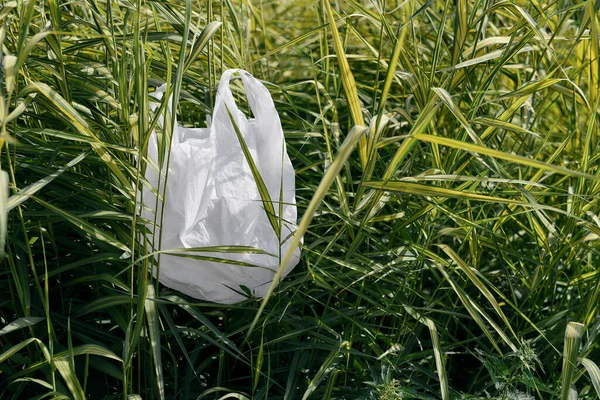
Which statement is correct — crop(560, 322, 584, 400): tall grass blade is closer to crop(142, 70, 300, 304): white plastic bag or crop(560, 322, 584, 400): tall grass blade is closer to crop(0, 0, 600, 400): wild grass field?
crop(0, 0, 600, 400): wild grass field

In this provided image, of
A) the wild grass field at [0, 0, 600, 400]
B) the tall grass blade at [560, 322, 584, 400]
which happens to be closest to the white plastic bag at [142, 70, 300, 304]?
the wild grass field at [0, 0, 600, 400]

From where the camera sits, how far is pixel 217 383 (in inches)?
43.0

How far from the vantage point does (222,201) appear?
3.66 ft

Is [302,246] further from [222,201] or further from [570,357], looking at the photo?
[570,357]

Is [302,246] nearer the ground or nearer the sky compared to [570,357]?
nearer the sky

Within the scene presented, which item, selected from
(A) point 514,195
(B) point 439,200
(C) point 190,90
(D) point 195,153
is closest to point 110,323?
(D) point 195,153

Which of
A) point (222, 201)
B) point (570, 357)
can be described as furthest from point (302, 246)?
point (570, 357)

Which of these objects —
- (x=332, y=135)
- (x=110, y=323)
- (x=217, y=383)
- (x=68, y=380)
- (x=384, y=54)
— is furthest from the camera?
(x=384, y=54)

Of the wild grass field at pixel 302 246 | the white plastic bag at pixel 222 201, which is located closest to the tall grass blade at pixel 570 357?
the wild grass field at pixel 302 246

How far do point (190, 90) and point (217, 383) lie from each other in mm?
565

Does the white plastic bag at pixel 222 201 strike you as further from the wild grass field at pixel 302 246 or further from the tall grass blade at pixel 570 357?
the tall grass blade at pixel 570 357

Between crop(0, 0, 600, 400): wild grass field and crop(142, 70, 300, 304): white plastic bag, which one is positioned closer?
crop(0, 0, 600, 400): wild grass field

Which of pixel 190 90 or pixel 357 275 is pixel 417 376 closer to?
pixel 357 275

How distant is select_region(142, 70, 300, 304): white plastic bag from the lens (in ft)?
3.61
